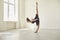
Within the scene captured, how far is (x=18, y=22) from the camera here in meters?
6.48

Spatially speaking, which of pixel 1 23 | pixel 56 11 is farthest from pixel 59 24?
pixel 1 23

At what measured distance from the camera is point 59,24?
6953 mm

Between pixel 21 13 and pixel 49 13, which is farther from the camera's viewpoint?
pixel 49 13

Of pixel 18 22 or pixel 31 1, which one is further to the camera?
pixel 31 1

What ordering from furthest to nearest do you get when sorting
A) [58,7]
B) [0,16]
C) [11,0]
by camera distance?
[58,7] < [11,0] < [0,16]

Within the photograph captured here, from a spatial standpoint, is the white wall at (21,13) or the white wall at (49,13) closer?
the white wall at (21,13)

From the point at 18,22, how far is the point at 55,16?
1.98 m

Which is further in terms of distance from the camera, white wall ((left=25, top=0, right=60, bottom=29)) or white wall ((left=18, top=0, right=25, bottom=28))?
white wall ((left=25, top=0, right=60, bottom=29))

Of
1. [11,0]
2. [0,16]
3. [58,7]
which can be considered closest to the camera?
[0,16]

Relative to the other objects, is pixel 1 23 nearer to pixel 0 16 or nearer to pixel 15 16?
pixel 0 16

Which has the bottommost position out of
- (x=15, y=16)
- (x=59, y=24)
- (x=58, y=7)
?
(x=59, y=24)

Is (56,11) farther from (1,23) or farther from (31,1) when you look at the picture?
(1,23)

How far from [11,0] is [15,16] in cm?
79

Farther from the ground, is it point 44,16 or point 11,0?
point 11,0
